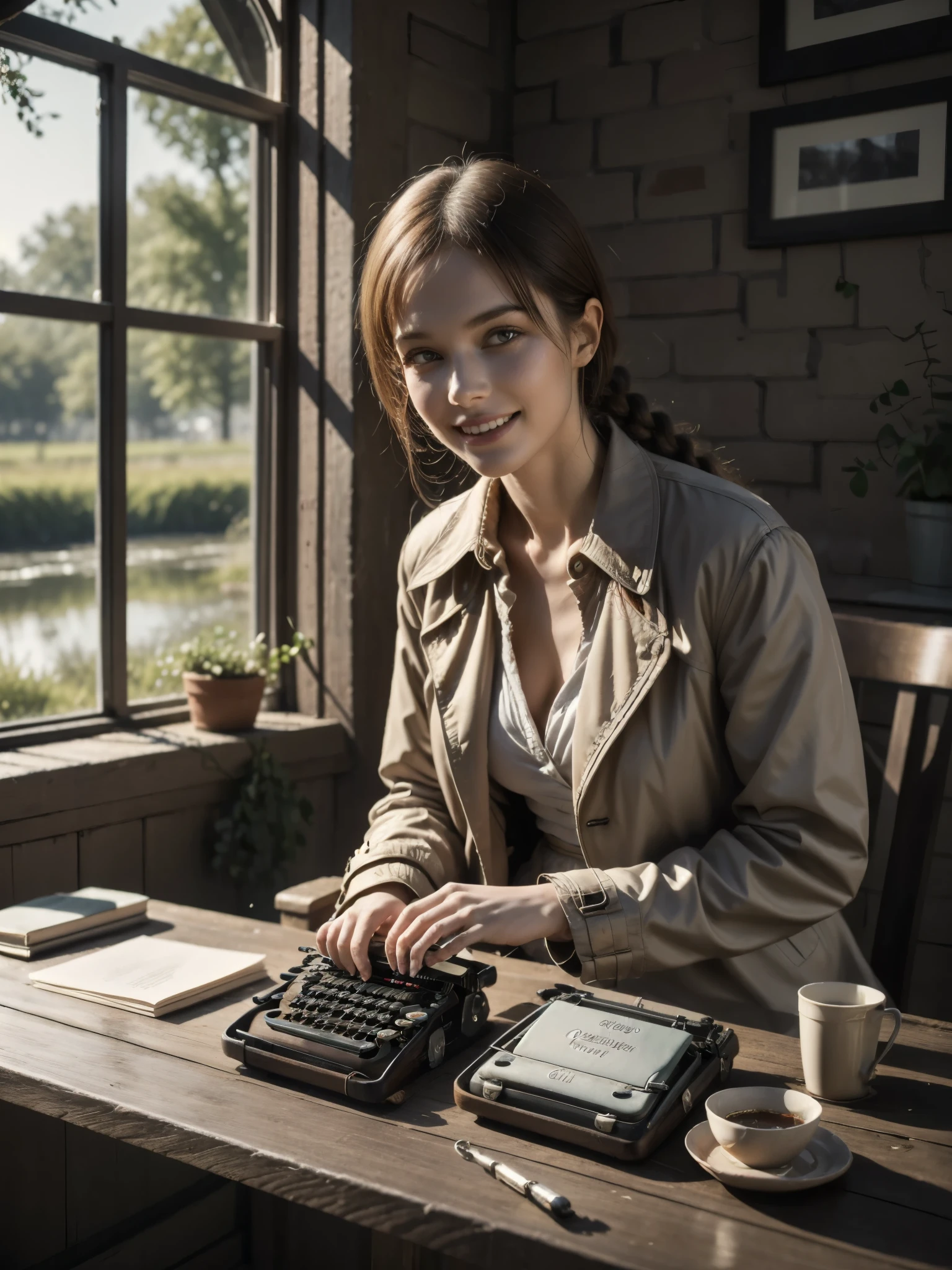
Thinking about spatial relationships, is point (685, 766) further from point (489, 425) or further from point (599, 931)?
point (489, 425)

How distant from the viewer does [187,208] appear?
288 cm

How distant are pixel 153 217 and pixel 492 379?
1.51m

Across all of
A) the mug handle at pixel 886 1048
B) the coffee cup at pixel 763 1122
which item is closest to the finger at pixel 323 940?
the coffee cup at pixel 763 1122

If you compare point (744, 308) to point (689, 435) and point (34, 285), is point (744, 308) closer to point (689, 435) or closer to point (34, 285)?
point (689, 435)

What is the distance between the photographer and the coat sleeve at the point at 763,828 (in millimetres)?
1411

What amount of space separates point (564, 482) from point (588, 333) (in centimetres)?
22

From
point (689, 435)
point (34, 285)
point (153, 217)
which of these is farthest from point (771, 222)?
point (34, 285)

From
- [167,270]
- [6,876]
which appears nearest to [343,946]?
[6,876]

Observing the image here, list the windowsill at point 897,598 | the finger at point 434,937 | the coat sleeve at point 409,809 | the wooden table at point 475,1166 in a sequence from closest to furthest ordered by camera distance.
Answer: the wooden table at point 475,1166 < the finger at point 434,937 < the coat sleeve at point 409,809 < the windowsill at point 897,598

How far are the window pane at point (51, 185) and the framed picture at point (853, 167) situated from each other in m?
1.47

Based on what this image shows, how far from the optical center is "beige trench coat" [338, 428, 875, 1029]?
4.78ft

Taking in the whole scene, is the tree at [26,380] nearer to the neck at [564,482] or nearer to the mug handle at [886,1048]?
the neck at [564,482]

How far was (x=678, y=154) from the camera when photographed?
3012 mm

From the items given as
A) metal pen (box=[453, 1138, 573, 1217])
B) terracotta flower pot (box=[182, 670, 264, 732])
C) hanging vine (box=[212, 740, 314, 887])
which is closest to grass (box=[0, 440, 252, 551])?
terracotta flower pot (box=[182, 670, 264, 732])
